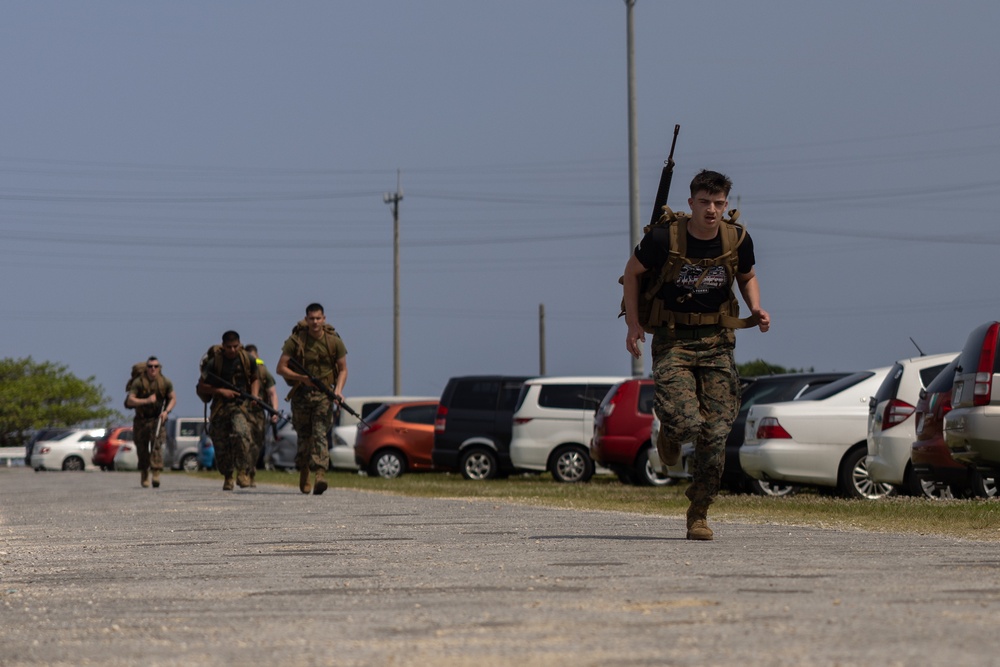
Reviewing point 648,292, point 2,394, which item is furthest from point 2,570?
point 2,394

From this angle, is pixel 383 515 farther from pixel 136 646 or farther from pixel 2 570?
pixel 136 646

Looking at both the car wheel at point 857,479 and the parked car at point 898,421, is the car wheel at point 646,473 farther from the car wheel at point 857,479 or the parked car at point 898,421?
the parked car at point 898,421

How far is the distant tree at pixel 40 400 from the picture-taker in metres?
93.8

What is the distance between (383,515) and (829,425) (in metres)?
5.96

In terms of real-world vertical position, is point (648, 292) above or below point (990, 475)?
above

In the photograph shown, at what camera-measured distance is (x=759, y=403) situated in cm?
1947

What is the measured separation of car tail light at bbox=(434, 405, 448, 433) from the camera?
29.6m

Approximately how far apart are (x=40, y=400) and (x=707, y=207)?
88712 millimetres

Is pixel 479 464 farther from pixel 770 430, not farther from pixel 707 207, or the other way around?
pixel 707 207

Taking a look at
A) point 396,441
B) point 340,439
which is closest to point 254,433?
point 396,441

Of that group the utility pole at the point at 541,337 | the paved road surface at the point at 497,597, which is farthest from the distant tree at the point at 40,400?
the paved road surface at the point at 497,597

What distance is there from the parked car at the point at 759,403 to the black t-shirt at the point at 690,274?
9141mm

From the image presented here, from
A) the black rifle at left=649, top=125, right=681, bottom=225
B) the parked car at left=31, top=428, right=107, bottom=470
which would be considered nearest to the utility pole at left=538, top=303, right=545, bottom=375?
the parked car at left=31, top=428, right=107, bottom=470

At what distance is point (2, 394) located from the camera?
93.1 metres
